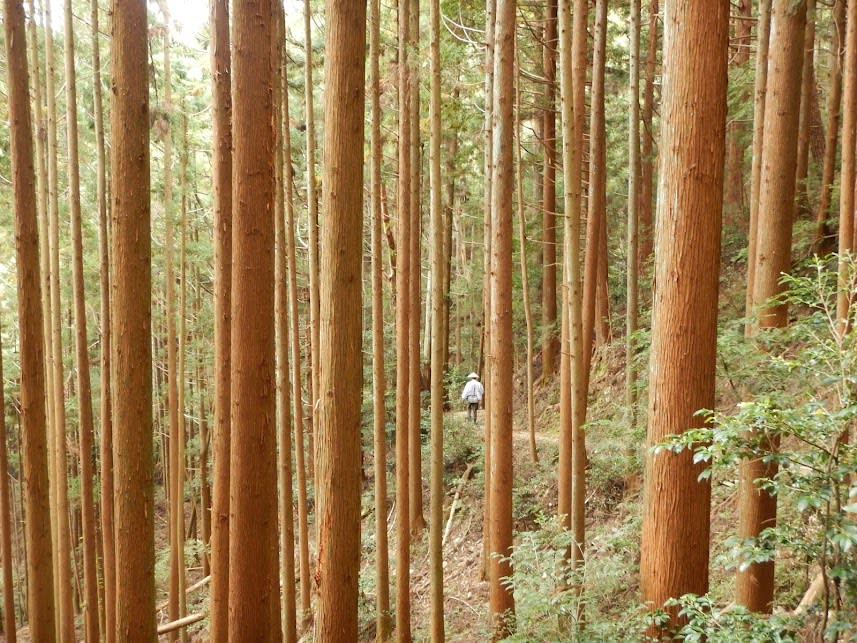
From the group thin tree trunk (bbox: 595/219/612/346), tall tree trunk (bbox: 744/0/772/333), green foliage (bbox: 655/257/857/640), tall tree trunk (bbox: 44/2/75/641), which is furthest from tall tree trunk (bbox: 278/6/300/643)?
thin tree trunk (bbox: 595/219/612/346)

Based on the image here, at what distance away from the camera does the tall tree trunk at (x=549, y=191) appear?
13.1 meters

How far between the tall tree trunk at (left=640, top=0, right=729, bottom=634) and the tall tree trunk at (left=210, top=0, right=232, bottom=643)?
3720mm

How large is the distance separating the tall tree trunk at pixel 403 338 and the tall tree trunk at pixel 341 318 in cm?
408

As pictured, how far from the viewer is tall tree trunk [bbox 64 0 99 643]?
851 cm

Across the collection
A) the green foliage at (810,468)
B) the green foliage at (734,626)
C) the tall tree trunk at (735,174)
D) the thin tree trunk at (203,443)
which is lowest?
the thin tree trunk at (203,443)

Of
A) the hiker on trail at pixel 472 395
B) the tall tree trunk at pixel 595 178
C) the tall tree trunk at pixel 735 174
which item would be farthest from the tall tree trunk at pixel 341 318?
the tall tree trunk at pixel 735 174

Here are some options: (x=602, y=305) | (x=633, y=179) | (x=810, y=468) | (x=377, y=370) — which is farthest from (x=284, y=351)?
(x=602, y=305)

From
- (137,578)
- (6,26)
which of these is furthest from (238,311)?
(6,26)

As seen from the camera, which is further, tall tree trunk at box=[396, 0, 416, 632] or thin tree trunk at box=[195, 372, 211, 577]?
thin tree trunk at box=[195, 372, 211, 577]

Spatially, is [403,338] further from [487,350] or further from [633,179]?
[633,179]

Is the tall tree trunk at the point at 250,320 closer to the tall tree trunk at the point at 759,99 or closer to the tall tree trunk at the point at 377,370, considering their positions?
the tall tree trunk at the point at 377,370

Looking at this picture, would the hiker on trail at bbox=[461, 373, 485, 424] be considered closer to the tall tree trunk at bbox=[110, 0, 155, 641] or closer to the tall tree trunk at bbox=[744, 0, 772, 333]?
the tall tree trunk at bbox=[744, 0, 772, 333]

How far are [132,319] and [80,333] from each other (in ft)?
17.3

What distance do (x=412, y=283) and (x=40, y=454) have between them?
5844 millimetres
